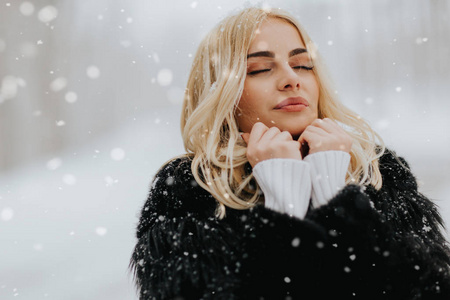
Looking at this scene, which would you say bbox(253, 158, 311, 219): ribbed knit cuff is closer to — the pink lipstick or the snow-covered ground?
the pink lipstick

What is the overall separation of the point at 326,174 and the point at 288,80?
0.27 m

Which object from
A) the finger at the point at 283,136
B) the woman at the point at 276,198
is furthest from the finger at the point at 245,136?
the finger at the point at 283,136

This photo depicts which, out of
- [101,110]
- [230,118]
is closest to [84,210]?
[101,110]

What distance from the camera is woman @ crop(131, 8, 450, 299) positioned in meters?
0.91

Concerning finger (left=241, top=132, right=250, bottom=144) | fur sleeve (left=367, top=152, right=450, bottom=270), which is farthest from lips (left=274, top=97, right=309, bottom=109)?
fur sleeve (left=367, top=152, right=450, bottom=270)

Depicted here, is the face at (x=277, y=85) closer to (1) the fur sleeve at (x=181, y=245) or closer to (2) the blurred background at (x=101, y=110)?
(1) the fur sleeve at (x=181, y=245)

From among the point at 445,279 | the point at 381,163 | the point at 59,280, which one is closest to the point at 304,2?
the point at 381,163

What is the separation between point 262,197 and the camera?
44.5 inches

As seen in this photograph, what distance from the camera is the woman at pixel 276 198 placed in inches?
35.7

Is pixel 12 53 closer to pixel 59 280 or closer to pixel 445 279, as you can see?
pixel 59 280

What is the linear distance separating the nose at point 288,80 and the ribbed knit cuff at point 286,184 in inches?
8.8

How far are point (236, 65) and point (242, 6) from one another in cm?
25

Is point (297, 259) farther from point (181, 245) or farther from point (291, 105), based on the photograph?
point (291, 105)

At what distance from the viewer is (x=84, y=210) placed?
2.37 metres
